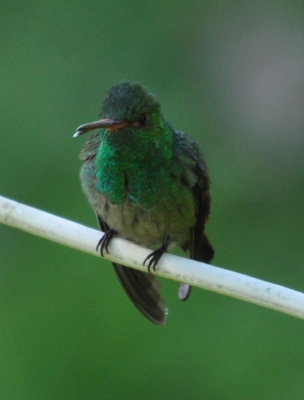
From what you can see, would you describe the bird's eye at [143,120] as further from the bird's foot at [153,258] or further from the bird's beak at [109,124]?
the bird's foot at [153,258]

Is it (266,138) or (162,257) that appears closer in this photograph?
(162,257)

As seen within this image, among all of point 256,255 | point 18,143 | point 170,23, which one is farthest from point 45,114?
point 256,255

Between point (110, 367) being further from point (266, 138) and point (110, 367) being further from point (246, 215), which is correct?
point (266, 138)

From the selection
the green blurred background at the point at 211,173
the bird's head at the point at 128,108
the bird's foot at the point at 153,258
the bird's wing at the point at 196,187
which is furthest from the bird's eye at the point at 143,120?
the green blurred background at the point at 211,173

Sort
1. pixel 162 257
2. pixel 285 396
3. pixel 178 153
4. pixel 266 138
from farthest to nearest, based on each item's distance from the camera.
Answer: pixel 266 138 < pixel 285 396 < pixel 178 153 < pixel 162 257

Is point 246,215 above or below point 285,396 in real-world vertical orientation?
above

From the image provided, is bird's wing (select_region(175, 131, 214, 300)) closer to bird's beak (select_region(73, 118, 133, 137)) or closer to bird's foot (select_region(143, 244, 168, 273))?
bird's foot (select_region(143, 244, 168, 273))

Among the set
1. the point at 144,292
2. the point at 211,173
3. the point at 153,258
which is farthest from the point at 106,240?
the point at 211,173
